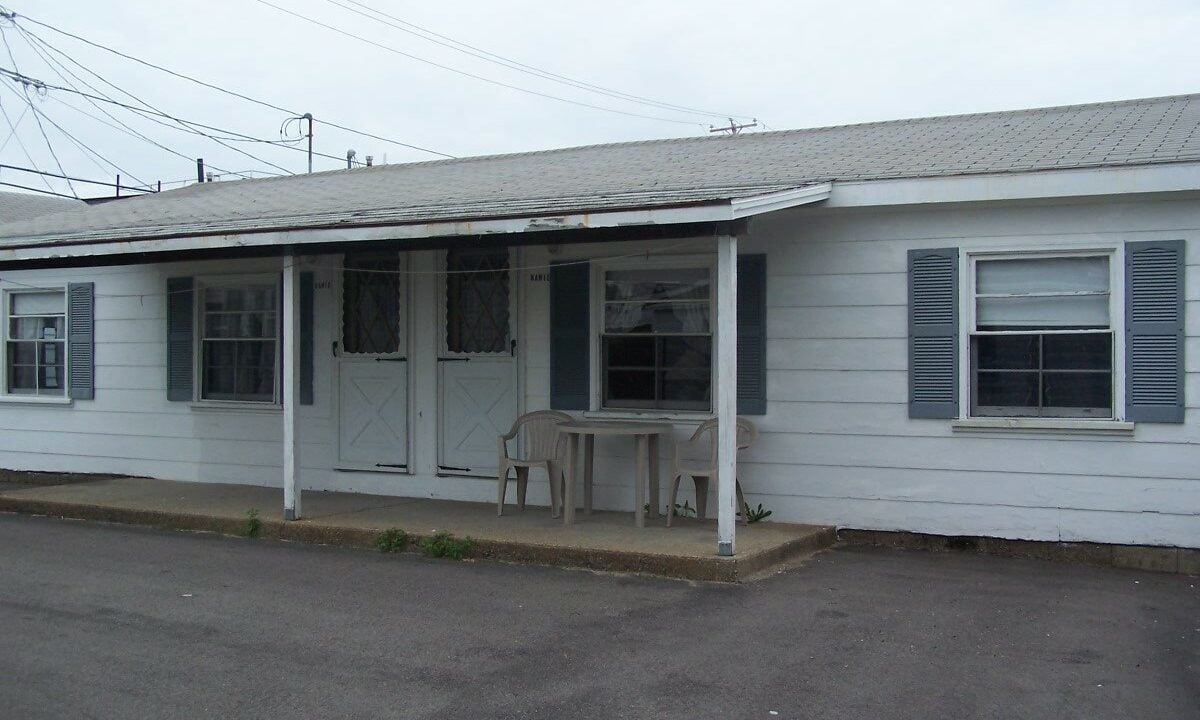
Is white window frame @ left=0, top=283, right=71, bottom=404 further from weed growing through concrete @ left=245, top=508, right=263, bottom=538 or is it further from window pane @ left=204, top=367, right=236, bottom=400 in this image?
weed growing through concrete @ left=245, top=508, right=263, bottom=538

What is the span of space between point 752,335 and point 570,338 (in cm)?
167

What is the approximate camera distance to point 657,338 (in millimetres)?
9836

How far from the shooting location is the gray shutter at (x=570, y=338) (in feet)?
32.8

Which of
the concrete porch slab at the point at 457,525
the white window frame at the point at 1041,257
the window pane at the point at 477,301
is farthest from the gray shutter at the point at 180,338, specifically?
the white window frame at the point at 1041,257

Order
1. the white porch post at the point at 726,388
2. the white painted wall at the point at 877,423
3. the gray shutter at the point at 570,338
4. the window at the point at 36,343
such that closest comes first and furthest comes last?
the white porch post at the point at 726,388, the white painted wall at the point at 877,423, the gray shutter at the point at 570,338, the window at the point at 36,343

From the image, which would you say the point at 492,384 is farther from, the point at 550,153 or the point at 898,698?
the point at 898,698

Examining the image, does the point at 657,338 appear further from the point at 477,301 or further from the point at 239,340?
the point at 239,340

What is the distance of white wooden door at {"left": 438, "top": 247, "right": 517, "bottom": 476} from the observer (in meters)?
10.5

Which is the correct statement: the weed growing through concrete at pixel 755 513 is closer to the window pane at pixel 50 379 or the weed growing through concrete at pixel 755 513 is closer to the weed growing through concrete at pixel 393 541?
the weed growing through concrete at pixel 393 541

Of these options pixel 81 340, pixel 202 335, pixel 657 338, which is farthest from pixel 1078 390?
pixel 81 340

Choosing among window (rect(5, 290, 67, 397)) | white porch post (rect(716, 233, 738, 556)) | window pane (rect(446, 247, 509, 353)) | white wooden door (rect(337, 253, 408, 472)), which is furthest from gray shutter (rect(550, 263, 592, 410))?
window (rect(5, 290, 67, 397))

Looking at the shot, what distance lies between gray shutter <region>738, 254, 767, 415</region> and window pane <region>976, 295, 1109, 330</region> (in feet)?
5.49

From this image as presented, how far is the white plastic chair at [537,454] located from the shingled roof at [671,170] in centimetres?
192

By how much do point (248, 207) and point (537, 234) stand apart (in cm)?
452
